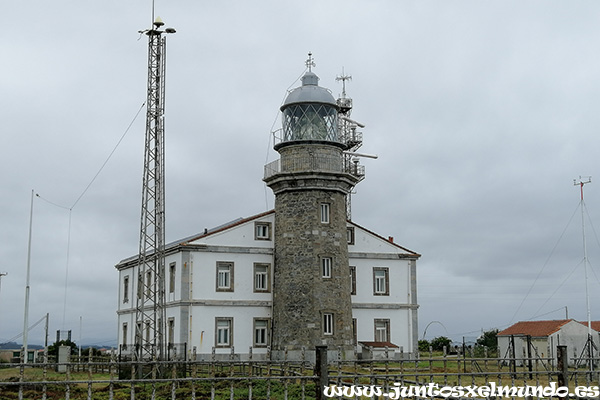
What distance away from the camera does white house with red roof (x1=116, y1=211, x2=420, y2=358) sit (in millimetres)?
35438

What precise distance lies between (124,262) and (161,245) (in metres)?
12.0

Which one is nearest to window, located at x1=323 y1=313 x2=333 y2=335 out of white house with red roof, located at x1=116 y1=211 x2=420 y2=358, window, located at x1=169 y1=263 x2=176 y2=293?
white house with red roof, located at x1=116 y1=211 x2=420 y2=358

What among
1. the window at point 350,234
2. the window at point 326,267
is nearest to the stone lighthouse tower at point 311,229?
the window at point 326,267

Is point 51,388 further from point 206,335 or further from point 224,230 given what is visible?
point 224,230

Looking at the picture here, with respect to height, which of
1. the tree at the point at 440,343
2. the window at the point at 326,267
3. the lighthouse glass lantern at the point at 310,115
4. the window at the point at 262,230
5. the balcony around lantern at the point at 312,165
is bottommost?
the tree at the point at 440,343

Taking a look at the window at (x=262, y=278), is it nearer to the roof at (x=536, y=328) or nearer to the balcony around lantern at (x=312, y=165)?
the balcony around lantern at (x=312, y=165)

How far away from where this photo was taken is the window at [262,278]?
120 ft

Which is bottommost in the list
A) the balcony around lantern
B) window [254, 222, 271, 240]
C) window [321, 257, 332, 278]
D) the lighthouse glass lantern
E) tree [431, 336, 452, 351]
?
tree [431, 336, 452, 351]

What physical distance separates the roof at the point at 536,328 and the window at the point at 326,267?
595 inches

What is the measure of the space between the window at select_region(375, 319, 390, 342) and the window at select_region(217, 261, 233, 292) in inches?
310

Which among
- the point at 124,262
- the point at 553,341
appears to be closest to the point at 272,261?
the point at 124,262

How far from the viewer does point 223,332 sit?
117 feet

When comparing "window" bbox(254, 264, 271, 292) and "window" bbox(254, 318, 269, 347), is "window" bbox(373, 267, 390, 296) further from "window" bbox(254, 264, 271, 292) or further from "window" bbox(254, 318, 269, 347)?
"window" bbox(254, 318, 269, 347)

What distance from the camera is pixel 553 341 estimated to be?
4150 cm
